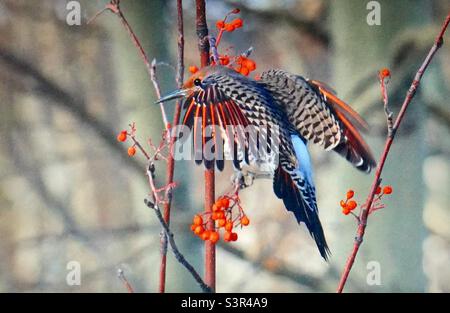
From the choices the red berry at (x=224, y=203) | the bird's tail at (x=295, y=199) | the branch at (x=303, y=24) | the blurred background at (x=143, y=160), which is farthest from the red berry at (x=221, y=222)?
the branch at (x=303, y=24)

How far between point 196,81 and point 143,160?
0.35 meters

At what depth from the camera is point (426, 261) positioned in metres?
0.98

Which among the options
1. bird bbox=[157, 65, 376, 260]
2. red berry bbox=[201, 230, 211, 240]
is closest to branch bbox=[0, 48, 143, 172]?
bird bbox=[157, 65, 376, 260]

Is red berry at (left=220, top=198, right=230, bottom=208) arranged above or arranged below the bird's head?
below

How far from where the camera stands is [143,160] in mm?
1003

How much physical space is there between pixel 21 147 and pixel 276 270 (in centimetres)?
46

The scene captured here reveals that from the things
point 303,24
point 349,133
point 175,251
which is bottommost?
point 175,251

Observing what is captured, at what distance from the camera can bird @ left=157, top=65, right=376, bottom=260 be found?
0.67 meters

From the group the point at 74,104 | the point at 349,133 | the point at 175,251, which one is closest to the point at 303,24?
the point at 349,133

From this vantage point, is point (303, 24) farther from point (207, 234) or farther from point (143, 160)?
point (207, 234)

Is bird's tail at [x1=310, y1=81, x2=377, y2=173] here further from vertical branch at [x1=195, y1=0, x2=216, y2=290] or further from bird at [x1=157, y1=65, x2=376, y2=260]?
vertical branch at [x1=195, y1=0, x2=216, y2=290]

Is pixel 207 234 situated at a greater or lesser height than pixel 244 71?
lesser

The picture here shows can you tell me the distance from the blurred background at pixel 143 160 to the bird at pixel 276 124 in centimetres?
14

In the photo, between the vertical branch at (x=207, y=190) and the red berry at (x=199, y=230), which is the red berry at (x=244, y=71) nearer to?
the vertical branch at (x=207, y=190)
